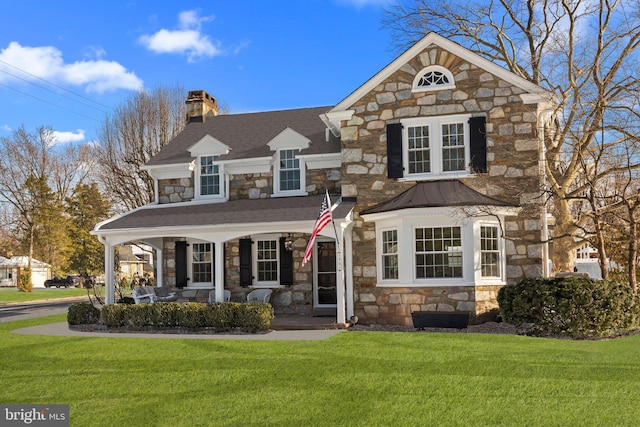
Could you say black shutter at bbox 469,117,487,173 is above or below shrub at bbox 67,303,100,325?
above

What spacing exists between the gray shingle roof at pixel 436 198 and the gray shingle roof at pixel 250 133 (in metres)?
3.01

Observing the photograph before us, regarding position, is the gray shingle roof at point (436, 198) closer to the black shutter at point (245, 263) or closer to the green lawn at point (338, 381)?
the green lawn at point (338, 381)

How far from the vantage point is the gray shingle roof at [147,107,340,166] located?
1894 cm

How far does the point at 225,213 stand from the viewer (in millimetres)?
17266

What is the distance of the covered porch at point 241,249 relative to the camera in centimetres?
1580

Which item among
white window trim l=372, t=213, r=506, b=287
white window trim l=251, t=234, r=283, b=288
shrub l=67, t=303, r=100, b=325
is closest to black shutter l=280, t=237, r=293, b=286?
white window trim l=251, t=234, r=283, b=288

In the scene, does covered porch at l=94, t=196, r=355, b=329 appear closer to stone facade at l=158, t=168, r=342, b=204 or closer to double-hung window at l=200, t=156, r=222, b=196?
stone facade at l=158, t=168, r=342, b=204

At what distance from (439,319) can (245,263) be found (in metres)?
6.87

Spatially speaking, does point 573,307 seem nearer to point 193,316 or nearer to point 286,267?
point 286,267

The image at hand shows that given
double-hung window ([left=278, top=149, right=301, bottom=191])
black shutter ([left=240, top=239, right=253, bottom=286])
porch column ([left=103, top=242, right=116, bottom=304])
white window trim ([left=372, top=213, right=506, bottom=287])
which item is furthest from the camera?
double-hung window ([left=278, top=149, right=301, bottom=191])

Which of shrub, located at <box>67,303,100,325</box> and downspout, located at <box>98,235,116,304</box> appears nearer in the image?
shrub, located at <box>67,303,100,325</box>

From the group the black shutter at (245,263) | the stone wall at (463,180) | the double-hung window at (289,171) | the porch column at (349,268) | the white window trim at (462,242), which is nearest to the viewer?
the white window trim at (462,242)

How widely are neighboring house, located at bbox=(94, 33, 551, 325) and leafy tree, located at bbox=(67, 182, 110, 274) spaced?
99.0 ft

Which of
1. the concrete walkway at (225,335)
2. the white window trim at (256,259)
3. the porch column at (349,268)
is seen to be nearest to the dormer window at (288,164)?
A: the white window trim at (256,259)
